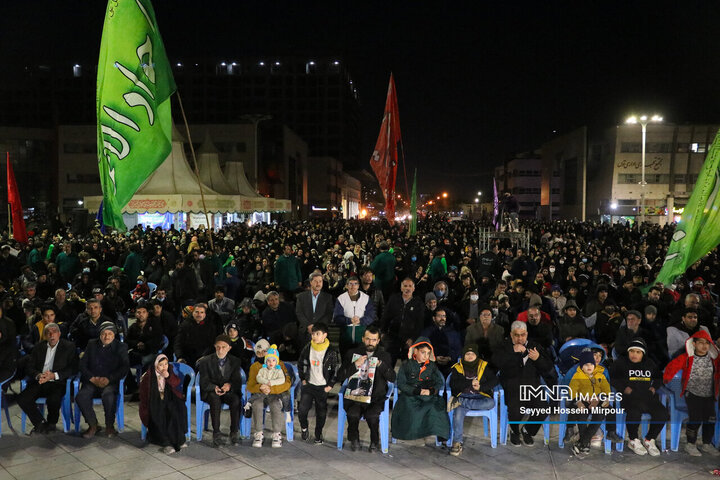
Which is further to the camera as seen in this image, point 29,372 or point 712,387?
point 29,372

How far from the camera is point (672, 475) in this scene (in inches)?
215

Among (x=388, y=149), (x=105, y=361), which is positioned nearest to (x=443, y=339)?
(x=105, y=361)

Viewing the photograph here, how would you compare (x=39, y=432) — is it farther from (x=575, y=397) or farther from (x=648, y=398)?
(x=648, y=398)

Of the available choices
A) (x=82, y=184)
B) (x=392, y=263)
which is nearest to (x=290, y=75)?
(x=82, y=184)

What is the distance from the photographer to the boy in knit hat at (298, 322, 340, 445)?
6.52m

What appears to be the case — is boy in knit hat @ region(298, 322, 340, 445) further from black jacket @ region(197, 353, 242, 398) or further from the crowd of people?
black jacket @ region(197, 353, 242, 398)

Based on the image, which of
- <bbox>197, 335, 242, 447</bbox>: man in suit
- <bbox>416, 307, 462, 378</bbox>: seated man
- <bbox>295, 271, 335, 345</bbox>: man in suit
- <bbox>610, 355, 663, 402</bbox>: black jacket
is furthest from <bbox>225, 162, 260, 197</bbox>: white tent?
<bbox>610, 355, 663, 402</bbox>: black jacket

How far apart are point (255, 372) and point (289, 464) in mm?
1131

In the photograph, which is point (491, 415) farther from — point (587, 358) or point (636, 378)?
point (636, 378)

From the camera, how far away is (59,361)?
21.9ft

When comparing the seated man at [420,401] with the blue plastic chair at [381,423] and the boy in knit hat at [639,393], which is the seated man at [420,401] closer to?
the blue plastic chair at [381,423]

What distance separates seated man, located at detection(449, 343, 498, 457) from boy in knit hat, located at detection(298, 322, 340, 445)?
1.30 metres

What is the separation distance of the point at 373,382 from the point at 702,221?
15.5 feet

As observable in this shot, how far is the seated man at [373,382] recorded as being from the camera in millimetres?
6176
